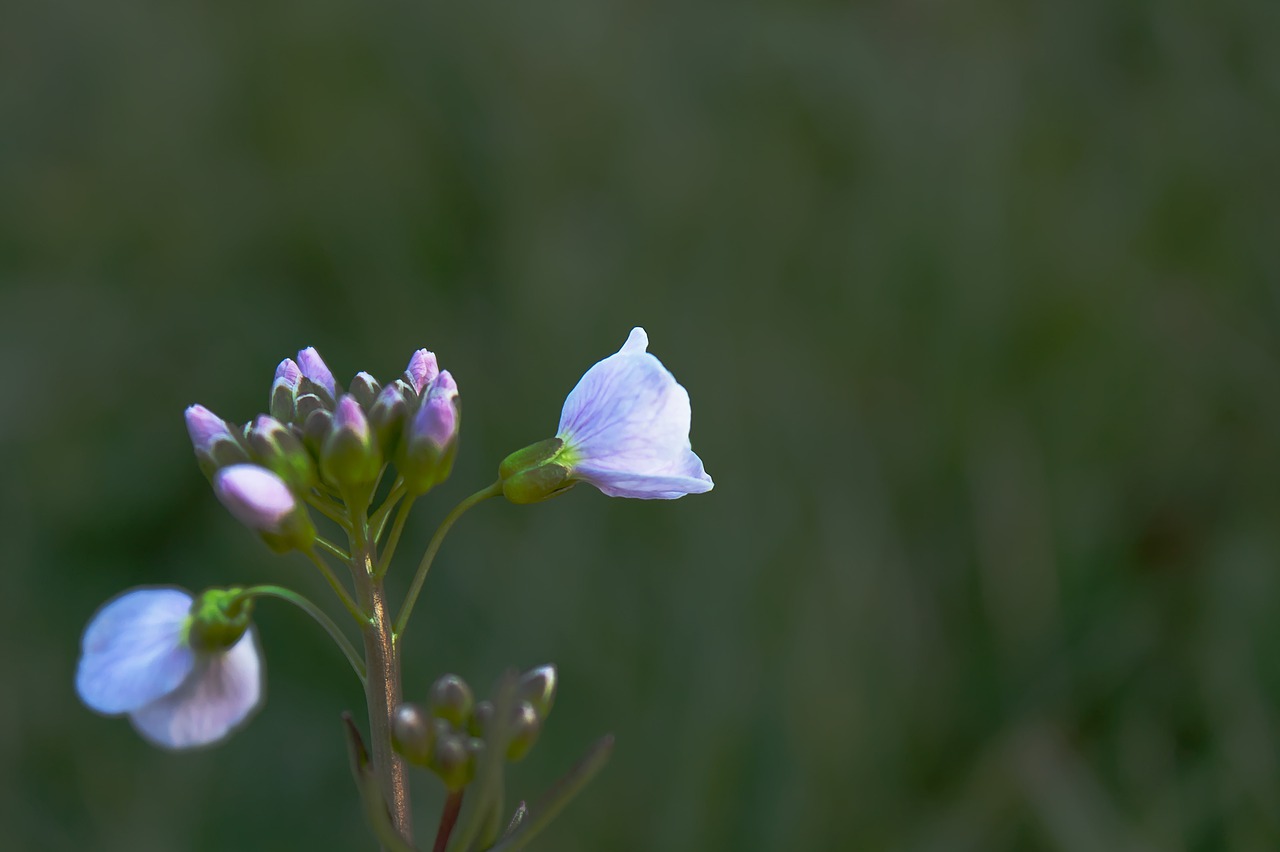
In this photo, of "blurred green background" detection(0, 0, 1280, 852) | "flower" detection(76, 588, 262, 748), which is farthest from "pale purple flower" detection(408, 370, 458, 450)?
"blurred green background" detection(0, 0, 1280, 852)

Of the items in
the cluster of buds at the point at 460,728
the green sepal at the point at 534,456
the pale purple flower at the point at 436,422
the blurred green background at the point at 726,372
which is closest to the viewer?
the cluster of buds at the point at 460,728

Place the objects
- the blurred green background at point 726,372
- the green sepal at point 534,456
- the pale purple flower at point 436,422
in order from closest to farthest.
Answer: the pale purple flower at point 436,422
the green sepal at point 534,456
the blurred green background at point 726,372

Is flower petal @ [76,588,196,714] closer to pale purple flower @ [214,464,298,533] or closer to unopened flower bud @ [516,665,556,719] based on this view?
pale purple flower @ [214,464,298,533]

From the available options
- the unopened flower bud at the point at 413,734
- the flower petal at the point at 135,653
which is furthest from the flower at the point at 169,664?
the unopened flower bud at the point at 413,734

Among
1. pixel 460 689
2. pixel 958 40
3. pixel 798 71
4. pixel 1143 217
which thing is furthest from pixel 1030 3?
pixel 460 689

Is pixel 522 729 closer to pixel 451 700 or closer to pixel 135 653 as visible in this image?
pixel 451 700

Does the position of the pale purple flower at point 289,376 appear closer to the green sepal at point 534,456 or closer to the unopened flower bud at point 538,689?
the green sepal at point 534,456

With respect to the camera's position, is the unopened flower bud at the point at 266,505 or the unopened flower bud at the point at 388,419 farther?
the unopened flower bud at the point at 388,419

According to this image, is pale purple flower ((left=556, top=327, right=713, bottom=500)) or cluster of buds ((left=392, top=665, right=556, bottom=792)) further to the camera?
pale purple flower ((left=556, top=327, right=713, bottom=500))
